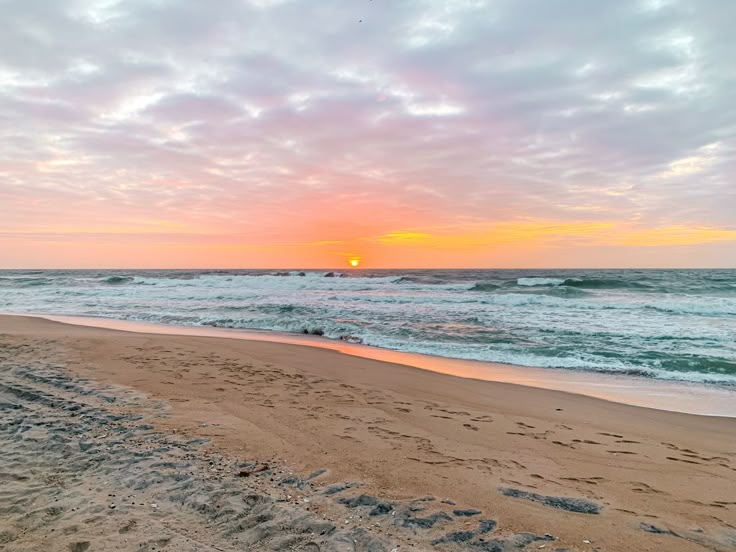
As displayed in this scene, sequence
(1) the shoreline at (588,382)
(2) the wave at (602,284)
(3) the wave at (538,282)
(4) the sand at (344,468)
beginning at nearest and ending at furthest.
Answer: (4) the sand at (344,468) → (1) the shoreline at (588,382) → (2) the wave at (602,284) → (3) the wave at (538,282)

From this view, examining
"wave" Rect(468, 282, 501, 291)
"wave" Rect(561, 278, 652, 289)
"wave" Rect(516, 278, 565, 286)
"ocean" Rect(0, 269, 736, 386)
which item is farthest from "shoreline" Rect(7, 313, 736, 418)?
"wave" Rect(516, 278, 565, 286)

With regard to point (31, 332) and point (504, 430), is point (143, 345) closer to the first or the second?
point (31, 332)

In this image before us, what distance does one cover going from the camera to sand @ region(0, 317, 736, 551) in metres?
2.79

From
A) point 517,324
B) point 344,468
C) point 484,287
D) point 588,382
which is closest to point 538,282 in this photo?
point 484,287

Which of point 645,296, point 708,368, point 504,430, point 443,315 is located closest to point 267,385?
point 504,430

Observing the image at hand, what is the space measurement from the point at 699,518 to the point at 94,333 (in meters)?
13.4

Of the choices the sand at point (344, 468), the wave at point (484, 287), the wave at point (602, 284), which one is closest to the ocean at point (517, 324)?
the sand at point (344, 468)

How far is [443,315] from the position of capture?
662 inches

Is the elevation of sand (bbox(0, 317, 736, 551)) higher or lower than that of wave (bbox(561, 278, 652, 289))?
lower

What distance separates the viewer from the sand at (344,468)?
2787mm

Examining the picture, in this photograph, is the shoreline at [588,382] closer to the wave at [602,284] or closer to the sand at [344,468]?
the sand at [344,468]

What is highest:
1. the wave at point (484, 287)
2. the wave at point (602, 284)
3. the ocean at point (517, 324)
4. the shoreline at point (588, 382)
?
the wave at point (602, 284)

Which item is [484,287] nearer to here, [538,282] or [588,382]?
[538,282]

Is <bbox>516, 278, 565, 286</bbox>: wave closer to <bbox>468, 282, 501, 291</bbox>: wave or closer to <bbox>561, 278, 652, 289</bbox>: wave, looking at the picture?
<bbox>561, 278, 652, 289</bbox>: wave
